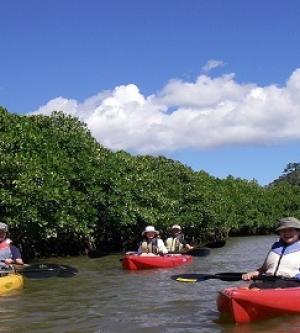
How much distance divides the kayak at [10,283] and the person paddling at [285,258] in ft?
17.2

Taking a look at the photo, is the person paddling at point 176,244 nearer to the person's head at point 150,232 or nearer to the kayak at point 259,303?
the person's head at point 150,232

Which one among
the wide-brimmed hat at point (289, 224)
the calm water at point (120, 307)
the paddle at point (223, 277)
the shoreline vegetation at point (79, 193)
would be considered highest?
the shoreline vegetation at point (79, 193)

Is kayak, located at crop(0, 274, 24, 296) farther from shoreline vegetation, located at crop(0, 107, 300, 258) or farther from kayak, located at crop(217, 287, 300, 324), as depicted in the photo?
shoreline vegetation, located at crop(0, 107, 300, 258)

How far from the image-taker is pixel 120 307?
37.3 ft

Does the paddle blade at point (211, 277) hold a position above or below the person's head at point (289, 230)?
below

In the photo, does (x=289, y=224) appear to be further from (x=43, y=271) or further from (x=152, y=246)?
(x=152, y=246)

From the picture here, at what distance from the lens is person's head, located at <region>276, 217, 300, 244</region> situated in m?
9.58

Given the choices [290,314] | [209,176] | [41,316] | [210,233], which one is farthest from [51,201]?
[209,176]

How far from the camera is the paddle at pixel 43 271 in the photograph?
42.7 ft

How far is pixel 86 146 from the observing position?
25.0 m

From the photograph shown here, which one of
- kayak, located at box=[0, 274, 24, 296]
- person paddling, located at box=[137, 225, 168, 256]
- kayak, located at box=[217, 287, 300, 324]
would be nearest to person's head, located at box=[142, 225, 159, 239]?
person paddling, located at box=[137, 225, 168, 256]

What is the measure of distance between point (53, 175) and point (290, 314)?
12.7 metres

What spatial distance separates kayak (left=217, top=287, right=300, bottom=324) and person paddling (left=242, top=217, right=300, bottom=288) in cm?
28

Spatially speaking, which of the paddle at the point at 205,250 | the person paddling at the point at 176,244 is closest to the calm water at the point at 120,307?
the paddle at the point at 205,250
